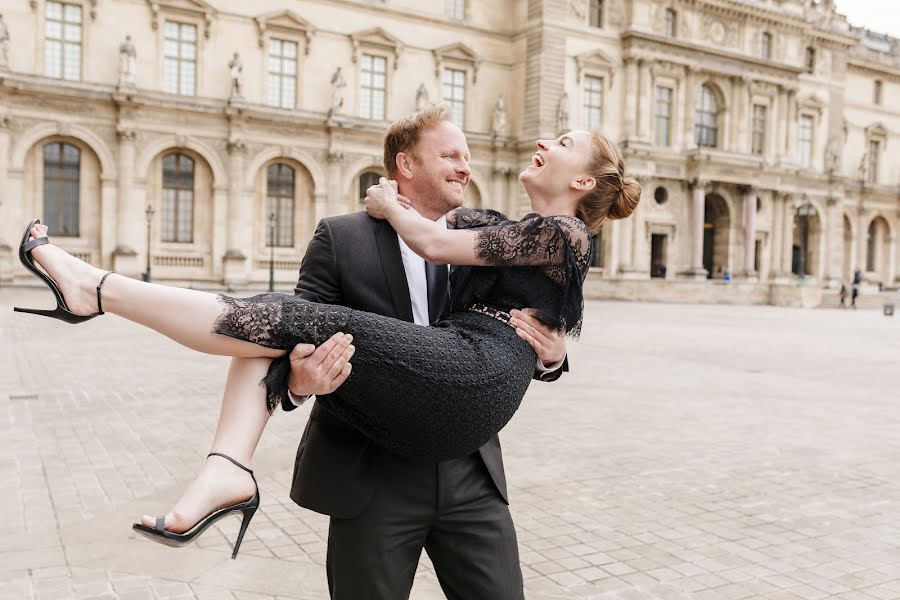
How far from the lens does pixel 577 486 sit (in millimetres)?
6496

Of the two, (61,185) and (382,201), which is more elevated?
(61,185)

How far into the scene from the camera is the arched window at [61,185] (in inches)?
1273

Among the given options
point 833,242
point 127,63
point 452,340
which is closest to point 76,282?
point 452,340

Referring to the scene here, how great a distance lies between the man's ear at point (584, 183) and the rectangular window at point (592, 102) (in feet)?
133

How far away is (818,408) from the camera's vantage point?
10.4 meters

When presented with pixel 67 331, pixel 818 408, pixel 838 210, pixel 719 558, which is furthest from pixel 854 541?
pixel 838 210

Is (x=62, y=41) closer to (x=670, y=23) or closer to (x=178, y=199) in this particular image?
(x=178, y=199)

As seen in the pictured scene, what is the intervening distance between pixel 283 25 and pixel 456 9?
9.34 m

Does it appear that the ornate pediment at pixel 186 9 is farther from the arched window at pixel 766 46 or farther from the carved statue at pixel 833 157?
the carved statue at pixel 833 157

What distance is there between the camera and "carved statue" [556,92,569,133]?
130 ft

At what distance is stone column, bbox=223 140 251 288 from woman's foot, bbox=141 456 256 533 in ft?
109

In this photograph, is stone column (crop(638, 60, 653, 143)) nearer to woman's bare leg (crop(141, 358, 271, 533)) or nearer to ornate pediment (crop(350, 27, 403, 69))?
ornate pediment (crop(350, 27, 403, 69))

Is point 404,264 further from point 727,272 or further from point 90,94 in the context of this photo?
point 727,272

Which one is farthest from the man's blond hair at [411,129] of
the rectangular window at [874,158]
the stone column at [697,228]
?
the rectangular window at [874,158]
